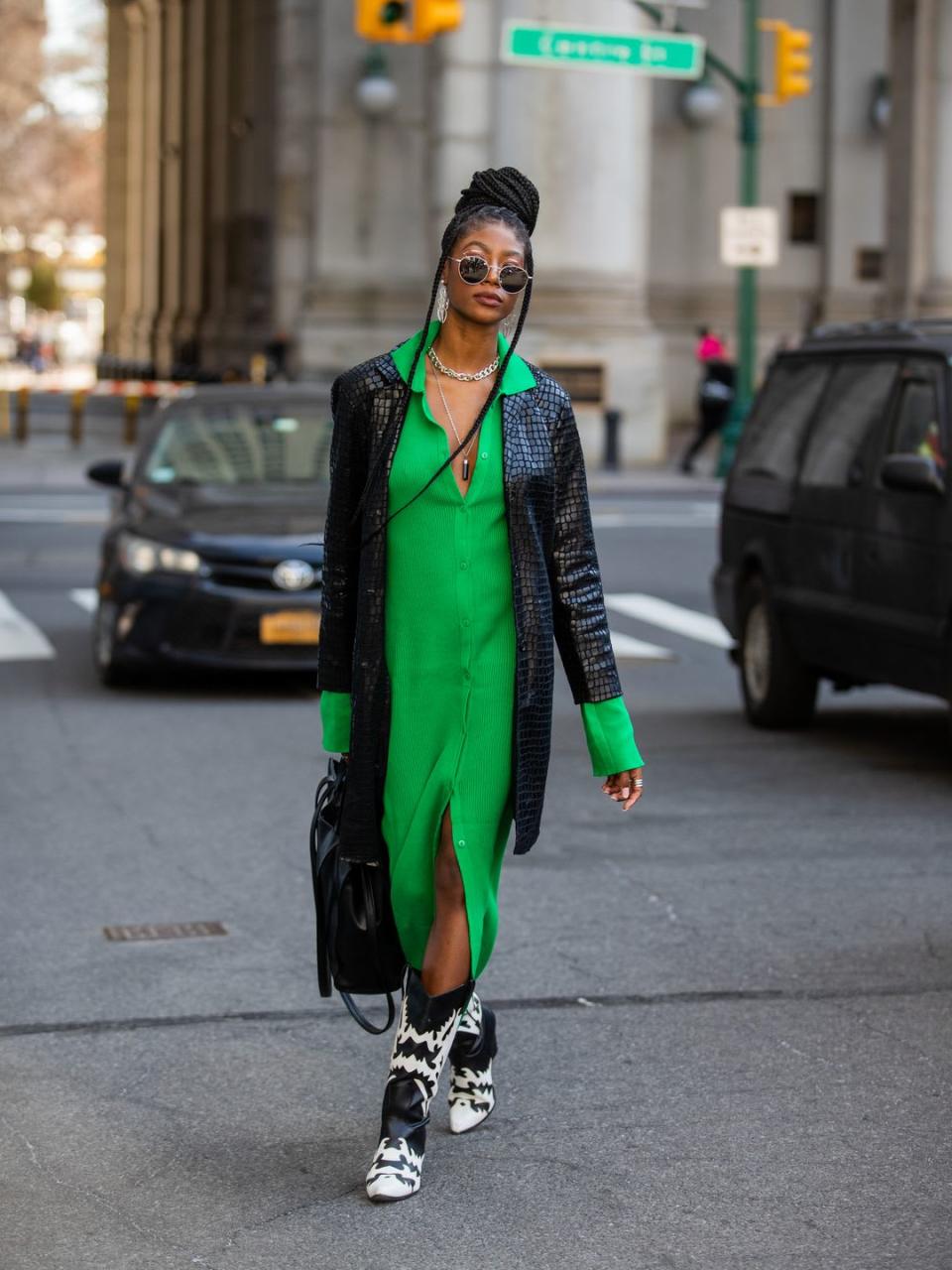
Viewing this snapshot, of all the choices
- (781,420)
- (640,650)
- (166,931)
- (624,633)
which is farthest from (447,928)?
(624,633)

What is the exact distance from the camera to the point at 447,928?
493cm

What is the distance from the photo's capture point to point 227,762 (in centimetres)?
1078

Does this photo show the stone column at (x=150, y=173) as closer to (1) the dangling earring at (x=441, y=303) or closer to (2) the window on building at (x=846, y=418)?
(2) the window on building at (x=846, y=418)

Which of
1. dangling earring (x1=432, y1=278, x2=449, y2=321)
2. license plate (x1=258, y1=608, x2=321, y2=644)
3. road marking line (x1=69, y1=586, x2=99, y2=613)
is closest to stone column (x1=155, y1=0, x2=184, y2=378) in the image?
road marking line (x1=69, y1=586, x2=99, y2=613)

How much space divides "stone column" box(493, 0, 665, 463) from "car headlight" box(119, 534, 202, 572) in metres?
21.2

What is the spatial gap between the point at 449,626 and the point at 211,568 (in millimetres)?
7978

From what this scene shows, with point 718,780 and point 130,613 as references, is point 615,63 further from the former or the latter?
point 718,780

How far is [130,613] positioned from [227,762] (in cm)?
226

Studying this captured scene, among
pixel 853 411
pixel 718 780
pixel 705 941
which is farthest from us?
pixel 853 411

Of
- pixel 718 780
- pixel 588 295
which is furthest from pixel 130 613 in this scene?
pixel 588 295

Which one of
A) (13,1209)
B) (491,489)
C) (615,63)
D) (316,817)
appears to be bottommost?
(13,1209)

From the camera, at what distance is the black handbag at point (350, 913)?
197 inches

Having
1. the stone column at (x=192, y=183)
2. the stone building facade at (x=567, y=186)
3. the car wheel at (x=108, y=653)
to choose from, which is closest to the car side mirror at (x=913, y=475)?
the car wheel at (x=108, y=653)

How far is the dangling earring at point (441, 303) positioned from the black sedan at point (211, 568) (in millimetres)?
7458
